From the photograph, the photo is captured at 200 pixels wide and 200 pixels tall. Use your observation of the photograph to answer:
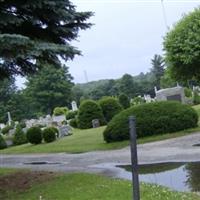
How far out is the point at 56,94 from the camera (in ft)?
280

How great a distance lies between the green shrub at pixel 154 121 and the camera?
21.8 meters

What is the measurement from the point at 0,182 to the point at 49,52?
3.67 m

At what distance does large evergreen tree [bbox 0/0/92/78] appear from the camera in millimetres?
9977

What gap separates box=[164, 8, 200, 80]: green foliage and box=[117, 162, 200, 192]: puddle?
17809 mm

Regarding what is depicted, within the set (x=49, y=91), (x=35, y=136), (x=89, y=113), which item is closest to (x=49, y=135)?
(x=35, y=136)

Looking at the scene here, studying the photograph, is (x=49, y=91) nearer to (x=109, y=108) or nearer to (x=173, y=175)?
(x=109, y=108)

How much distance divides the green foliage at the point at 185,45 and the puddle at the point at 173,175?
1781cm

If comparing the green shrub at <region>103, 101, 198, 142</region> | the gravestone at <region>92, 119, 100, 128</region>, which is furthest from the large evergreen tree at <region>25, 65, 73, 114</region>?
the green shrub at <region>103, 101, 198, 142</region>

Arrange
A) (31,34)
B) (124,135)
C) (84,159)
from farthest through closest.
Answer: (124,135) → (84,159) → (31,34)

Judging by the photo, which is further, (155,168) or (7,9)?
(155,168)

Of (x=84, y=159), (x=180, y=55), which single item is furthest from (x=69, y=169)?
(x=180, y=55)

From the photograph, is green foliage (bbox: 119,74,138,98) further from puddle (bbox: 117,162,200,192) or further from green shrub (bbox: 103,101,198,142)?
puddle (bbox: 117,162,200,192)

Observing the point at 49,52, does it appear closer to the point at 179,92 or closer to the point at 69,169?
the point at 69,169

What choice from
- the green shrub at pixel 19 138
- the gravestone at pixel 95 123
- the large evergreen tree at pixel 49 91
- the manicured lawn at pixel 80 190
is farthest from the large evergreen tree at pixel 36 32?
the large evergreen tree at pixel 49 91
